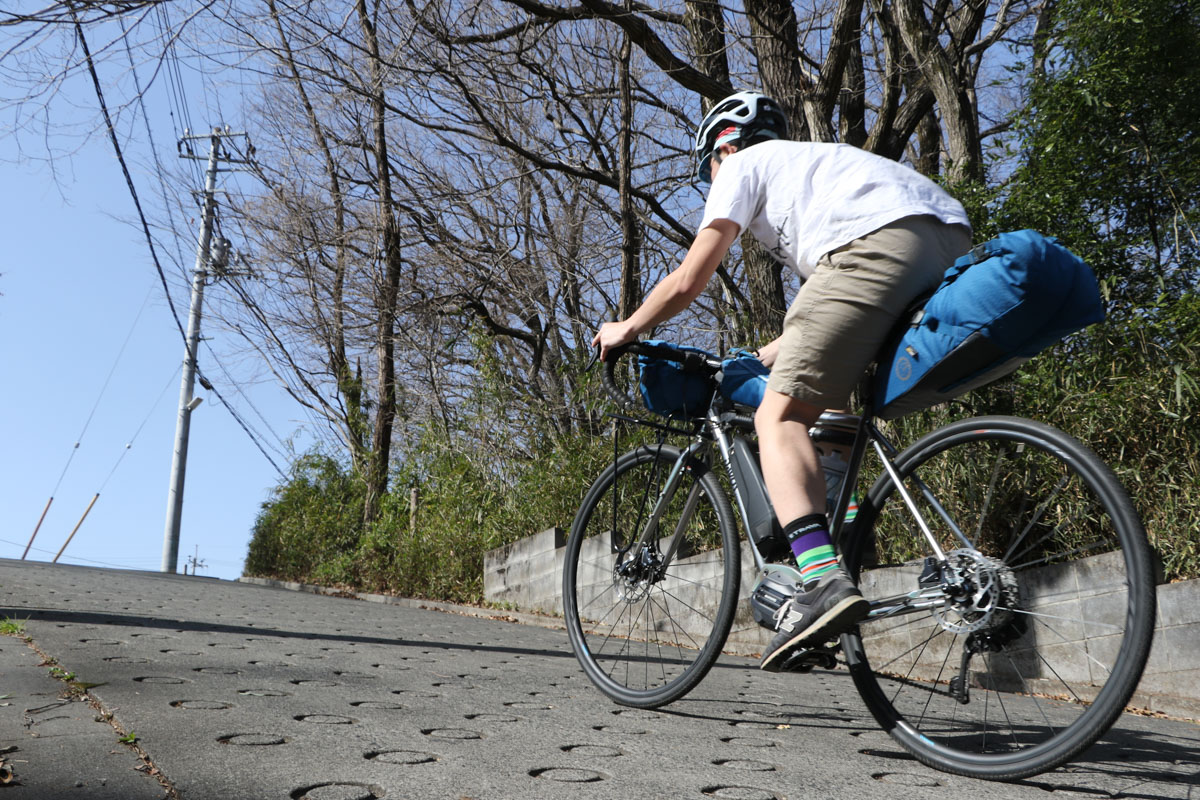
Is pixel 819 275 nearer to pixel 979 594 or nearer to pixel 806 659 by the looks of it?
pixel 979 594

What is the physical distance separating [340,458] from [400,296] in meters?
4.42

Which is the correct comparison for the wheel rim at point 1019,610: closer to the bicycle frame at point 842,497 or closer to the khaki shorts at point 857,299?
the bicycle frame at point 842,497

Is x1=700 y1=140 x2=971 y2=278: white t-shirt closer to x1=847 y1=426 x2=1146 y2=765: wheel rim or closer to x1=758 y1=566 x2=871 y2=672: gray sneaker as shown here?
x1=847 y1=426 x2=1146 y2=765: wheel rim

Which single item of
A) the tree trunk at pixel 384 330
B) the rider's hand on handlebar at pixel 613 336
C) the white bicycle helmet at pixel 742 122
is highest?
the tree trunk at pixel 384 330

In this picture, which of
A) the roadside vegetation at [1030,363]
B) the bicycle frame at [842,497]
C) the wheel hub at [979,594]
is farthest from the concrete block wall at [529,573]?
the wheel hub at [979,594]

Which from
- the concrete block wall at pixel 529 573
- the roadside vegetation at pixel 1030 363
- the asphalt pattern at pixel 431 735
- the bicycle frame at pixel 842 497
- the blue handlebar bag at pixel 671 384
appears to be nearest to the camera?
the asphalt pattern at pixel 431 735

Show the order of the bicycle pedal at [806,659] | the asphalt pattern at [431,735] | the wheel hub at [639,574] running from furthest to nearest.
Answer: the wheel hub at [639,574] < the bicycle pedal at [806,659] < the asphalt pattern at [431,735]

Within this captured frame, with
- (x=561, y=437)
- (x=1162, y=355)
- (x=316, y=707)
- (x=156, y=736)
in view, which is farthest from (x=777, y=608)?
(x=561, y=437)

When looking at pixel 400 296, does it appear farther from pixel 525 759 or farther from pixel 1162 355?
pixel 525 759

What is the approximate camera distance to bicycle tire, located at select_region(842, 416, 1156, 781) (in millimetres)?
2252

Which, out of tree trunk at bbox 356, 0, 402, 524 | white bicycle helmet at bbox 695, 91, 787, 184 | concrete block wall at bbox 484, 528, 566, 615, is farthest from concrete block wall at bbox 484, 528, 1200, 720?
tree trunk at bbox 356, 0, 402, 524

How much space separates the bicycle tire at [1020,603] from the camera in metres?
2.25

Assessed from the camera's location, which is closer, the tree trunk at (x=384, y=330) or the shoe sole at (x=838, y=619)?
the shoe sole at (x=838, y=619)

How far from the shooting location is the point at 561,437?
32.8 feet
